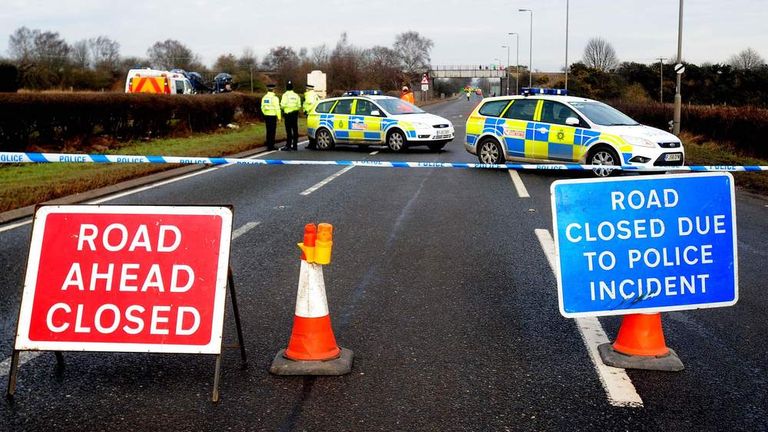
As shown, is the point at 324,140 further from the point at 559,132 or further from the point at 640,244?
the point at 640,244

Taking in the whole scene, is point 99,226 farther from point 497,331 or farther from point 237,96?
point 237,96

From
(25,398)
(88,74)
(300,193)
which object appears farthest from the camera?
(88,74)

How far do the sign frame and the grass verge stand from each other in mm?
6520

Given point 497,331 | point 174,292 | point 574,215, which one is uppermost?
point 574,215

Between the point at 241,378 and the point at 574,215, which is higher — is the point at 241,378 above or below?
below

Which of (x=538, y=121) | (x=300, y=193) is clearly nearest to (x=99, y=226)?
(x=300, y=193)

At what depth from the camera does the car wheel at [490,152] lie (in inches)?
658

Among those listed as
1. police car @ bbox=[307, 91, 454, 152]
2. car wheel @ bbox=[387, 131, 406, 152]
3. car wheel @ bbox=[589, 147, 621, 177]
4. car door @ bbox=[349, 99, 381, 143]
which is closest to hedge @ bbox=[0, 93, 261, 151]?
police car @ bbox=[307, 91, 454, 152]

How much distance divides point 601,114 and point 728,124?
10034 millimetres

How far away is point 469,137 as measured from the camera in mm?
17375

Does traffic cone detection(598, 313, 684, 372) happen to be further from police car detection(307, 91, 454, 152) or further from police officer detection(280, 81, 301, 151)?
police officer detection(280, 81, 301, 151)

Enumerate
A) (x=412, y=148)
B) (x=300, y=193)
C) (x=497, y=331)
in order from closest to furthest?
(x=497, y=331) → (x=300, y=193) → (x=412, y=148)

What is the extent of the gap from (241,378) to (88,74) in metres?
56.7

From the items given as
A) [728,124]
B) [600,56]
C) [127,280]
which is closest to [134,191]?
[127,280]
